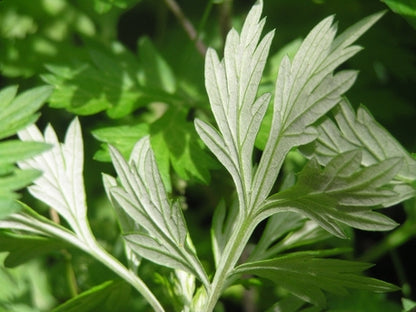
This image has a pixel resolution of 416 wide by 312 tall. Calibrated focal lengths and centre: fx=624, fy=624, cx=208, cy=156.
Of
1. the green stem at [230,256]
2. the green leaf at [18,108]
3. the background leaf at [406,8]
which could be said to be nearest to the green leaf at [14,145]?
the green leaf at [18,108]

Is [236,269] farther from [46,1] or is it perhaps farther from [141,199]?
[46,1]

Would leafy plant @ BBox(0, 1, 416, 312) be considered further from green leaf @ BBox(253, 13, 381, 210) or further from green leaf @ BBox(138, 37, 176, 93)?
green leaf @ BBox(138, 37, 176, 93)

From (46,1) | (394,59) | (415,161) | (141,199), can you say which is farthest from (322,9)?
(141,199)

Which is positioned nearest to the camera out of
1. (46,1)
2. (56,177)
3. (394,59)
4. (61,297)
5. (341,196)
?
(341,196)

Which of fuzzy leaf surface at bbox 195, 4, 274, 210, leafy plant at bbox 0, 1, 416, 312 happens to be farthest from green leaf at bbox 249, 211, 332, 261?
A: fuzzy leaf surface at bbox 195, 4, 274, 210

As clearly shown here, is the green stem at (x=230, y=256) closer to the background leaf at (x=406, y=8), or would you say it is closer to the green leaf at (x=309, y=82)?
the green leaf at (x=309, y=82)

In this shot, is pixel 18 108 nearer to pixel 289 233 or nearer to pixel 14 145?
pixel 14 145
